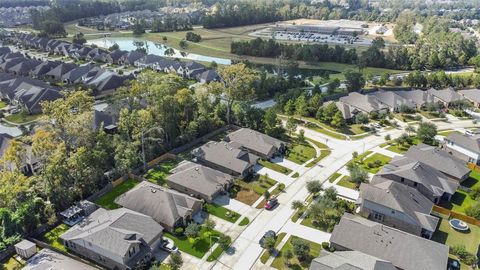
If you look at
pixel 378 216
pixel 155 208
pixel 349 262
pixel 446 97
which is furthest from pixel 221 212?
pixel 446 97

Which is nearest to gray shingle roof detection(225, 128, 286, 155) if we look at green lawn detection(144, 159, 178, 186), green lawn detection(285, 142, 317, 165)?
green lawn detection(285, 142, 317, 165)

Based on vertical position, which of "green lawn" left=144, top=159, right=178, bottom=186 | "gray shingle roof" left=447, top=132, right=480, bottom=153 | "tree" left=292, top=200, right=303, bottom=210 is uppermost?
"gray shingle roof" left=447, top=132, right=480, bottom=153

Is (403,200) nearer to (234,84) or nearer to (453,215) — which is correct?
(453,215)

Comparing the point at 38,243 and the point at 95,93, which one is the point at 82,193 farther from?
the point at 95,93

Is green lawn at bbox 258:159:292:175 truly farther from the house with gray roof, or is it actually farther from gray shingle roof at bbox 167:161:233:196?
the house with gray roof

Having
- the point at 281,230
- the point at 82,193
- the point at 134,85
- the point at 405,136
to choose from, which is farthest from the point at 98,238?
the point at 405,136

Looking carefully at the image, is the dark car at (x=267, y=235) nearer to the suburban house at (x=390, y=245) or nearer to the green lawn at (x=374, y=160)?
the suburban house at (x=390, y=245)
